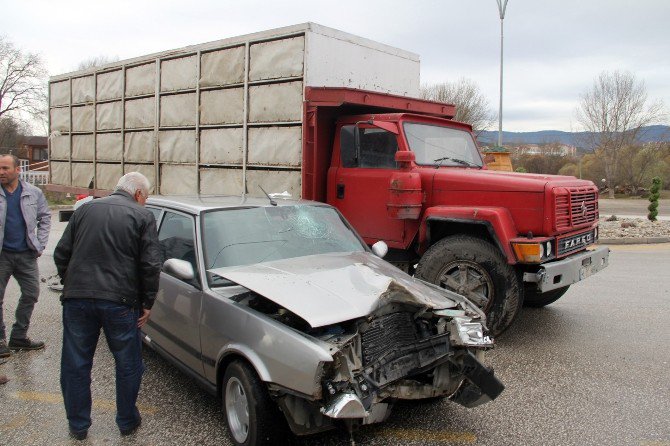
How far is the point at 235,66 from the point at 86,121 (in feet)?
14.5

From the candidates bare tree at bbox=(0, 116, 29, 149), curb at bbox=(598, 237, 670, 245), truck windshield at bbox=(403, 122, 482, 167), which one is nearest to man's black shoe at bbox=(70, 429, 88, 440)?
truck windshield at bbox=(403, 122, 482, 167)

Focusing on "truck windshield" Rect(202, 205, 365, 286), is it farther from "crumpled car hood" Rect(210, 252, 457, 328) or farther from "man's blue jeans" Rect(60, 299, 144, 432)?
"man's blue jeans" Rect(60, 299, 144, 432)

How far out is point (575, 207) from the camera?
546 cm

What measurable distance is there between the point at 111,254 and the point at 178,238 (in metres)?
0.94

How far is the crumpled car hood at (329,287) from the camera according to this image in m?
3.00

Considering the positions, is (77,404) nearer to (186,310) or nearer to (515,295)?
(186,310)

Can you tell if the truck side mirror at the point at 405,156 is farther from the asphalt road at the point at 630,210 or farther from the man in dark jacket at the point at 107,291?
the asphalt road at the point at 630,210

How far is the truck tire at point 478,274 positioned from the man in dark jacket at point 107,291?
291 centimetres

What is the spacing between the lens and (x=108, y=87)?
31.1ft

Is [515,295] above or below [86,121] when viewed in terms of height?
below

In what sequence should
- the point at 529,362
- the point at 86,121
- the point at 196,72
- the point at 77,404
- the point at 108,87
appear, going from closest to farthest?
the point at 77,404 → the point at 529,362 → the point at 196,72 → the point at 108,87 → the point at 86,121

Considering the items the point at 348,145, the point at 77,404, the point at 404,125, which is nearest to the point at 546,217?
the point at 404,125

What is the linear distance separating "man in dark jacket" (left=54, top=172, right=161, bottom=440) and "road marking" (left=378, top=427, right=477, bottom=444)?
5.41 ft

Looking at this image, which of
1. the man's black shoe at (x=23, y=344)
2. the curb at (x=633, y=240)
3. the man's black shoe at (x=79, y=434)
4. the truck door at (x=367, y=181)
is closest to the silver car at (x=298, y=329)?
the man's black shoe at (x=79, y=434)
